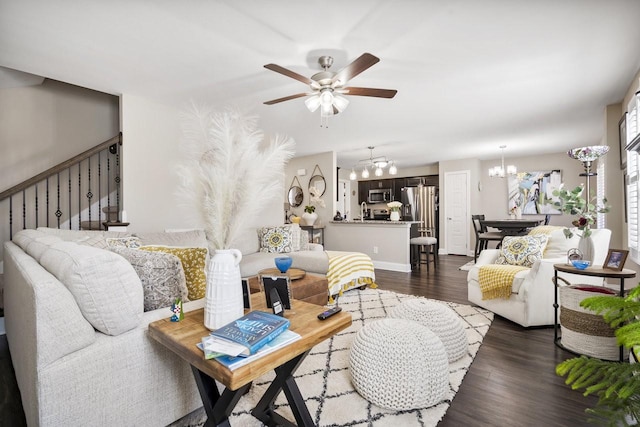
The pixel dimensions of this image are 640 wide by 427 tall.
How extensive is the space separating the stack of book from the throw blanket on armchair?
2.44 metres

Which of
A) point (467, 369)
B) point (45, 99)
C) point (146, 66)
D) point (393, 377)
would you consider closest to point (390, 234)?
point (467, 369)

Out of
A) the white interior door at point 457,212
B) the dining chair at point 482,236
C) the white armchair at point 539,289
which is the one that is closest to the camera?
the white armchair at point 539,289

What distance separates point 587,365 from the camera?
34.0 inches

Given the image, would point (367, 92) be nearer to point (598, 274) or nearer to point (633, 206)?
point (598, 274)

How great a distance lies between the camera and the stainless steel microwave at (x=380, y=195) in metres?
8.47

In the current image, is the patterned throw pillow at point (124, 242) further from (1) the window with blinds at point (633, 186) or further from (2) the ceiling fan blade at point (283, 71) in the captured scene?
(1) the window with blinds at point (633, 186)

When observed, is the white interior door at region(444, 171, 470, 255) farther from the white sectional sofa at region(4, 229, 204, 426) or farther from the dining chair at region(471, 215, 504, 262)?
the white sectional sofa at region(4, 229, 204, 426)

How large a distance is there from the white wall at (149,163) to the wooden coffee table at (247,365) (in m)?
2.28

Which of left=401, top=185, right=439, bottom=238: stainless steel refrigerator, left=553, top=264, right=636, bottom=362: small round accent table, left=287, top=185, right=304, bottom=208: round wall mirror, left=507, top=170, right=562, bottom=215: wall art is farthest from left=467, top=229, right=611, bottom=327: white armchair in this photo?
left=401, top=185, right=439, bottom=238: stainless steel refrigerator

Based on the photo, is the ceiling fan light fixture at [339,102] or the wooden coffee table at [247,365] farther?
the ceiling fan light fixture at [339,102]

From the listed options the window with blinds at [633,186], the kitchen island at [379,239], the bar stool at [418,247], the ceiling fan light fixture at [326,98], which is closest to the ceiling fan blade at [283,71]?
the ceiling fan light fixture at [326,98]

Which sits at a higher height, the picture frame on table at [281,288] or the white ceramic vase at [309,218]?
the white ceramic vase at [309,218]

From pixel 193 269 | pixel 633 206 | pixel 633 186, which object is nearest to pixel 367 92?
pixel 193 269

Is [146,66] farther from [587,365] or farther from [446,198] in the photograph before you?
[446,198]
